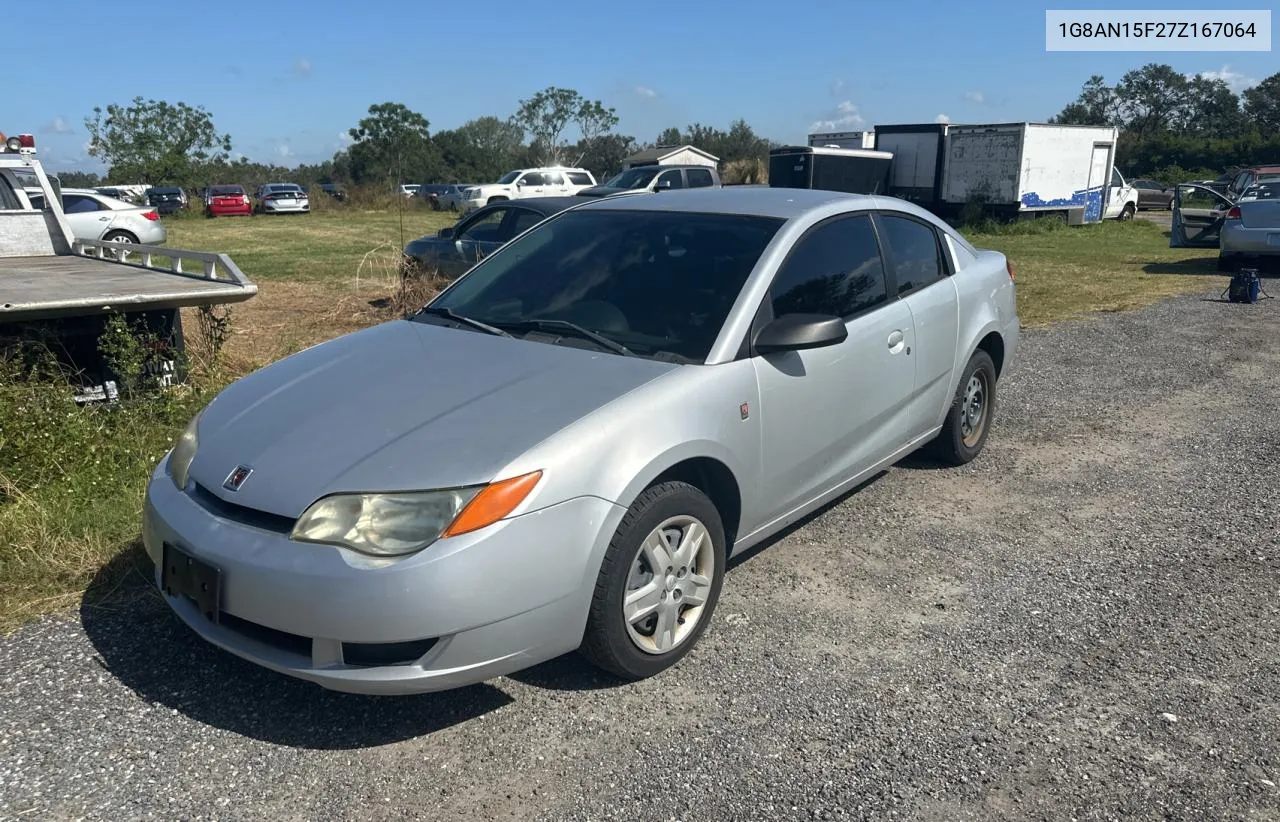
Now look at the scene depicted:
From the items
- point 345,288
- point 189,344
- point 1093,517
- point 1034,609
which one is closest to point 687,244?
point 1034,609

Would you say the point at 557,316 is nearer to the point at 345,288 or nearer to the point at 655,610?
the point at 655,610

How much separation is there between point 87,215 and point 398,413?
16.3 m

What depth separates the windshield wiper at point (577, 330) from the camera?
345 cm

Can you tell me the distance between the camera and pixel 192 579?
9.25 feet

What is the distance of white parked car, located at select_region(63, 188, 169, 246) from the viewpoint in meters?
16.1

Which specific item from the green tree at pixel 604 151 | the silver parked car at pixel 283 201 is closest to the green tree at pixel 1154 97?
the green tree at pixel 604 151

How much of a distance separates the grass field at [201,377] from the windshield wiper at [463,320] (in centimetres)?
162

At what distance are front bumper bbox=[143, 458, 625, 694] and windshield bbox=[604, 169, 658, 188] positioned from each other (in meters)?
20.3

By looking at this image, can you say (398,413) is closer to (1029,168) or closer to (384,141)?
(1029,168)

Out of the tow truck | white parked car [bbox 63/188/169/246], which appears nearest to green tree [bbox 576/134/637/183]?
white parked car [bbox 63/188/169/246]

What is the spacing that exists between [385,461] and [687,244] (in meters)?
1.71

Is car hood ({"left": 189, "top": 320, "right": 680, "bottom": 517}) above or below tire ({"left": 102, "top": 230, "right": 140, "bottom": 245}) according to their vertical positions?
above

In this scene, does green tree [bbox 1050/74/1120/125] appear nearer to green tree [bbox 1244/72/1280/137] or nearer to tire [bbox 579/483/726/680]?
green tree [bbox 1244/72/1280/137]

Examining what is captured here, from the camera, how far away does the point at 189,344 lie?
6.45m
